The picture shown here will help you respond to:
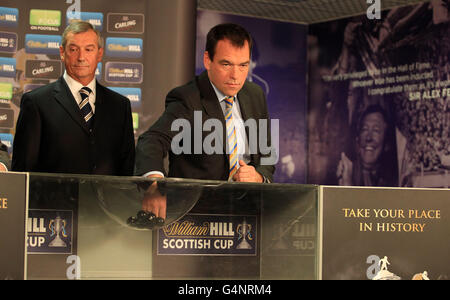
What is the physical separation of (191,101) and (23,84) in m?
2.57

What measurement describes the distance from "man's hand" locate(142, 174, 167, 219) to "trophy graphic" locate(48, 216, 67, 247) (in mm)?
202

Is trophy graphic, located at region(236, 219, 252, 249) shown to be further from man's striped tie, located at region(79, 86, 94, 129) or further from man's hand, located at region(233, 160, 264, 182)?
man's striped tie, located at region(79, 86, 94, 129)

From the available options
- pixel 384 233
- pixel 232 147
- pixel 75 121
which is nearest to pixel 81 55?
pixel 75 121

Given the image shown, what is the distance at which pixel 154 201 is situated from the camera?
1669 millimetres

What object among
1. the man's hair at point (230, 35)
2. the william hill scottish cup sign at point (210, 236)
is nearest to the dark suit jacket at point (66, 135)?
the man's hair at point (230, 35)

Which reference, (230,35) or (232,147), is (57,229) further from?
(230,35)

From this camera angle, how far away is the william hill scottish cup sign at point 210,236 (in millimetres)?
1790

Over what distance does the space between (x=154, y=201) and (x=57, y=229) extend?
24 cm

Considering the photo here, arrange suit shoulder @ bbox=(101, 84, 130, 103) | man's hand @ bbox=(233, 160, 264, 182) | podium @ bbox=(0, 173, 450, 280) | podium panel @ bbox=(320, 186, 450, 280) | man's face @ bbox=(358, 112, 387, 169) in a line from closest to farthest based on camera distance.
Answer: podium @ bbox=(0, 173, 450, 280), podium panel @ bbox=(320, 186, 450, 280), man's hand @ bbox=(233, 160, 264, 182), suit shoulder @ bbox=(101, 84, 130, 103), man's face @ bbox=(358, 112, 387, 169)

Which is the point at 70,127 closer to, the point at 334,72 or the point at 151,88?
the point at 151,88

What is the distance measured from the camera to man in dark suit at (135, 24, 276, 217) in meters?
2.19

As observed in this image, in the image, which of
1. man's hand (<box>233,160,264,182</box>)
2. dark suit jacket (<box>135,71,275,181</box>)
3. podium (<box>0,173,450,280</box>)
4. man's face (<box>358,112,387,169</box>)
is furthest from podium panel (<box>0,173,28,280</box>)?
man's face (<box>358,112,387,169</box>)

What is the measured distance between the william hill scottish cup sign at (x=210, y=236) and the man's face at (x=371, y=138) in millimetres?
6399

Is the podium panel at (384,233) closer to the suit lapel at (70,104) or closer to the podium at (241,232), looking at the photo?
the podium at (241,232)
